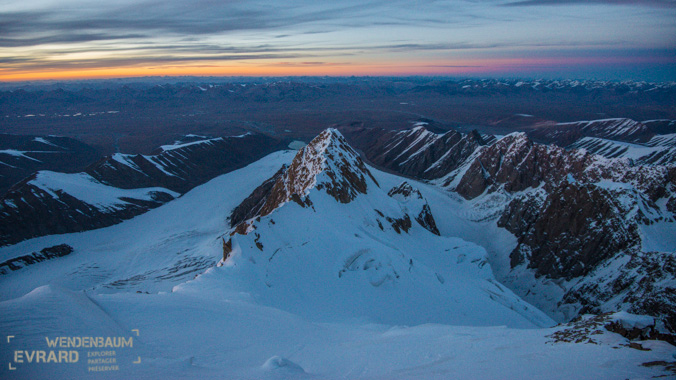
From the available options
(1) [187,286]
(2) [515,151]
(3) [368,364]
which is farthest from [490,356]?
(2) [515,151]

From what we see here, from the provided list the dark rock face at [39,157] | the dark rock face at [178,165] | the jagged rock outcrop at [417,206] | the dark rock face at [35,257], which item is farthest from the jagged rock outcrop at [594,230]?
the dark rock face at [39,157]

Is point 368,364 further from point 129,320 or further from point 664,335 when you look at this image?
point 664,335

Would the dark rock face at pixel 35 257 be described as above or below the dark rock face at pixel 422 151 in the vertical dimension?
below

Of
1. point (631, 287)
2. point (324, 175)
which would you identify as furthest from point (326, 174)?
point (631, 287)

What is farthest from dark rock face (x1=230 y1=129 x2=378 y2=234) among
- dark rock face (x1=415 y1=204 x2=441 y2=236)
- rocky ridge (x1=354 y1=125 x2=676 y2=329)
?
rocky ridge (x1=354 y1=125 x2=676 y2=329)

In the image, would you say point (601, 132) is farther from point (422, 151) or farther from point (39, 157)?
point (39, 157)

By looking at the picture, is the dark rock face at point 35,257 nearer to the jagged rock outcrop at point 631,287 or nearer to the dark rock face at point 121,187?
the dark rock face at point 121,187
